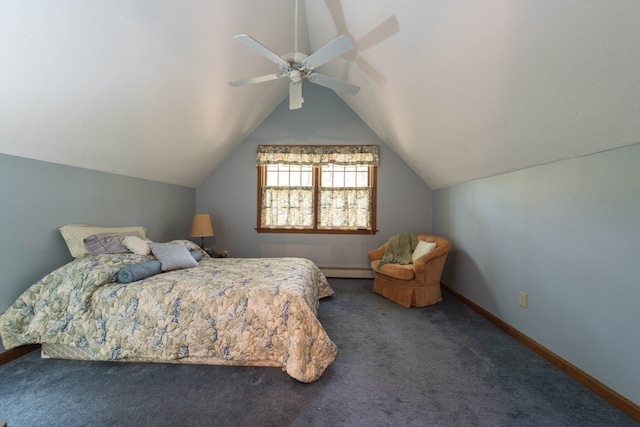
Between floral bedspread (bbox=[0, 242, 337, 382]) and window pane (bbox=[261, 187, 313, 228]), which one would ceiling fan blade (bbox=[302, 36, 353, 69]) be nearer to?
floral bedspread (bbox=[0, 242, 337, 382])

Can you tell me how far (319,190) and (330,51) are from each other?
2880 millimetres

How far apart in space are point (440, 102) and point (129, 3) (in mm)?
2485

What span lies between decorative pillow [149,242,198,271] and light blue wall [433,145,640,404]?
320cm

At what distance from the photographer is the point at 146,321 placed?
1.99 metres

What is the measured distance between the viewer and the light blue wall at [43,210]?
2041mm

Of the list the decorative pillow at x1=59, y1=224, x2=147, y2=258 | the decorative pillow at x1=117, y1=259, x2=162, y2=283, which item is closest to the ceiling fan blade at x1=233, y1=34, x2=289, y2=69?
the decorative pillow at x1=117, y1=259, x2=162, y2=283

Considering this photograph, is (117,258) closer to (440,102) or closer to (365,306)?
(365,306)

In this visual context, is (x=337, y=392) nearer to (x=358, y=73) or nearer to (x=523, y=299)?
(x=523, y=299)

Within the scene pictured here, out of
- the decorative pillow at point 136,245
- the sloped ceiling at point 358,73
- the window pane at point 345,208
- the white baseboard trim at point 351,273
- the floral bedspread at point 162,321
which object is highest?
the sloped ceiling at point 358,73

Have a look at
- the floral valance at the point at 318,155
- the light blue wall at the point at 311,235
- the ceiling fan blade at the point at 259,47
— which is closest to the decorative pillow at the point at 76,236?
the ceiling fan blade at the point at 259,47

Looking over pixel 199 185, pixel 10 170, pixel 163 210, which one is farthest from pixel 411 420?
pixel 199 185

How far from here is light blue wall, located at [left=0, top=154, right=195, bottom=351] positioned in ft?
6.70

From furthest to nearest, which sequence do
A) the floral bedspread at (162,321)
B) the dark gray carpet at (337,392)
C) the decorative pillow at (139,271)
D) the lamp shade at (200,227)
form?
the lamp shade at (200,227) < the decorative pillow at (139,271) < the floral bedspread at (162,321) < the dark gray carpet at (337,392)

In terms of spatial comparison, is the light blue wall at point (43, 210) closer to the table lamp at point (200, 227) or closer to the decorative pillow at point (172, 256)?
the decorative pillow at point (172, 256)
